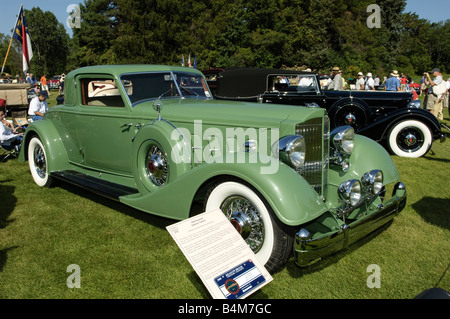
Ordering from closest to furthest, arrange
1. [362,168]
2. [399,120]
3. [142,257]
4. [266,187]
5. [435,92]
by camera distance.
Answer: [266,187] < [142,257] < [362,168] < [399,120] < [435,92]

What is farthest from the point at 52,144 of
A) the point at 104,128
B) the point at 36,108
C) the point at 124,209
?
the point at 36,108

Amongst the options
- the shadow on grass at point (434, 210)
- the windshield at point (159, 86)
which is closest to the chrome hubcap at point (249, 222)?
the windshield at point (159, 86)

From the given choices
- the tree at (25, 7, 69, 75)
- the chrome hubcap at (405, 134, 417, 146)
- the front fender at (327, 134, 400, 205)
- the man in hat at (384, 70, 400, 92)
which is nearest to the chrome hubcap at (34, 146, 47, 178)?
the front fender at (327, 134, 400, 205)

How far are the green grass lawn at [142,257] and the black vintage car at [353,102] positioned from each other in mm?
2941

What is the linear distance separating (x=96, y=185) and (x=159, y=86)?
1485mm

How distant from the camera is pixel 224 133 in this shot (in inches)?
135

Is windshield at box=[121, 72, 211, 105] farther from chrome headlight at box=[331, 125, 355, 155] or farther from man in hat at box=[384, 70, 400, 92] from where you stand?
man in hat at box=[384, 70, 400, 92]

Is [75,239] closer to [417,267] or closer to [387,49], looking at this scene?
[417,267]

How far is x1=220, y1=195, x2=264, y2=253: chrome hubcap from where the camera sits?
2.78 metres

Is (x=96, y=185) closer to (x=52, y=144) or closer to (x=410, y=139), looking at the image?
(x=52, y=144)

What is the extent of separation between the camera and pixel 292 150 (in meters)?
2.90

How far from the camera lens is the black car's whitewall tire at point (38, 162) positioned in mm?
5203

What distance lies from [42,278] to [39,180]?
280 centimetres

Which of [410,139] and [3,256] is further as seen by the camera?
[410,139]
